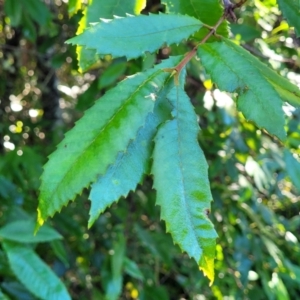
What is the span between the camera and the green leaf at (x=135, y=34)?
1.68 ft

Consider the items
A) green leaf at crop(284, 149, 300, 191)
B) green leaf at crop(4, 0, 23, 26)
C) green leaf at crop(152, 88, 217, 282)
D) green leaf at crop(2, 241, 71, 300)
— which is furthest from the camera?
green leaf at crop(4, 0, 23, 26)

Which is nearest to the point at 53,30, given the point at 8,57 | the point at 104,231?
the point at 8,57

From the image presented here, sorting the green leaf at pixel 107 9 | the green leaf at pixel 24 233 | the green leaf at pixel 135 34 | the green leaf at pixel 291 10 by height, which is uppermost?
the green leaf at pixel 291 10

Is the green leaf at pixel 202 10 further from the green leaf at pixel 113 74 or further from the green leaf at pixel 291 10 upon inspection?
the green leaf at pixel 113 74

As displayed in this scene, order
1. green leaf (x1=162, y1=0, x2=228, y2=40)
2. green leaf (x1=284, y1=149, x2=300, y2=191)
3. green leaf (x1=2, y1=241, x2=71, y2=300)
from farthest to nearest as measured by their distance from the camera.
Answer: green leaf (x1=284, y1=149, x2=300, y2=191) → green leaf (x1=2, y1=241, x2=71, y2=300) → green leaf (x1=162, y1=0, x2=228, y2=40)

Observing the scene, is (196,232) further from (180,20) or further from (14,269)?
(14,269)

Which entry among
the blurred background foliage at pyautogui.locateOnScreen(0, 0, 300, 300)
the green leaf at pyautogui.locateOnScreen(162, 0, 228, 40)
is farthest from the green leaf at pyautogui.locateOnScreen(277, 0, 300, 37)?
the blurred background foliage at pyautogui.locateOnScreen(0, 0, 300, 300)

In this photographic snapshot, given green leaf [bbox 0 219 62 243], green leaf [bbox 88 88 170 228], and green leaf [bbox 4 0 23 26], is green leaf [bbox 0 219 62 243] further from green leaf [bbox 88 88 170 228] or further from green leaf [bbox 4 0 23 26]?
green leaf [bbox 4 0 23 26]

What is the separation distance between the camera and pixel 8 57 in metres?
2.03

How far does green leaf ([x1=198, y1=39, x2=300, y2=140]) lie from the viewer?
507mm

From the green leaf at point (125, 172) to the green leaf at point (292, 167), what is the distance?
720mm

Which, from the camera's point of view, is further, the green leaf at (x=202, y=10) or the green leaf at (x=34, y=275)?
the green leaf at (x=34, y=275)

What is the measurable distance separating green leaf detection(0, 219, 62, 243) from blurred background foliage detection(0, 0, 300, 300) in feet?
0.31

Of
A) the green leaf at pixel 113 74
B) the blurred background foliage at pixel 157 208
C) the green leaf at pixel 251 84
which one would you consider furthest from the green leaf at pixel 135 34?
the green leaf at pixel 113 74
